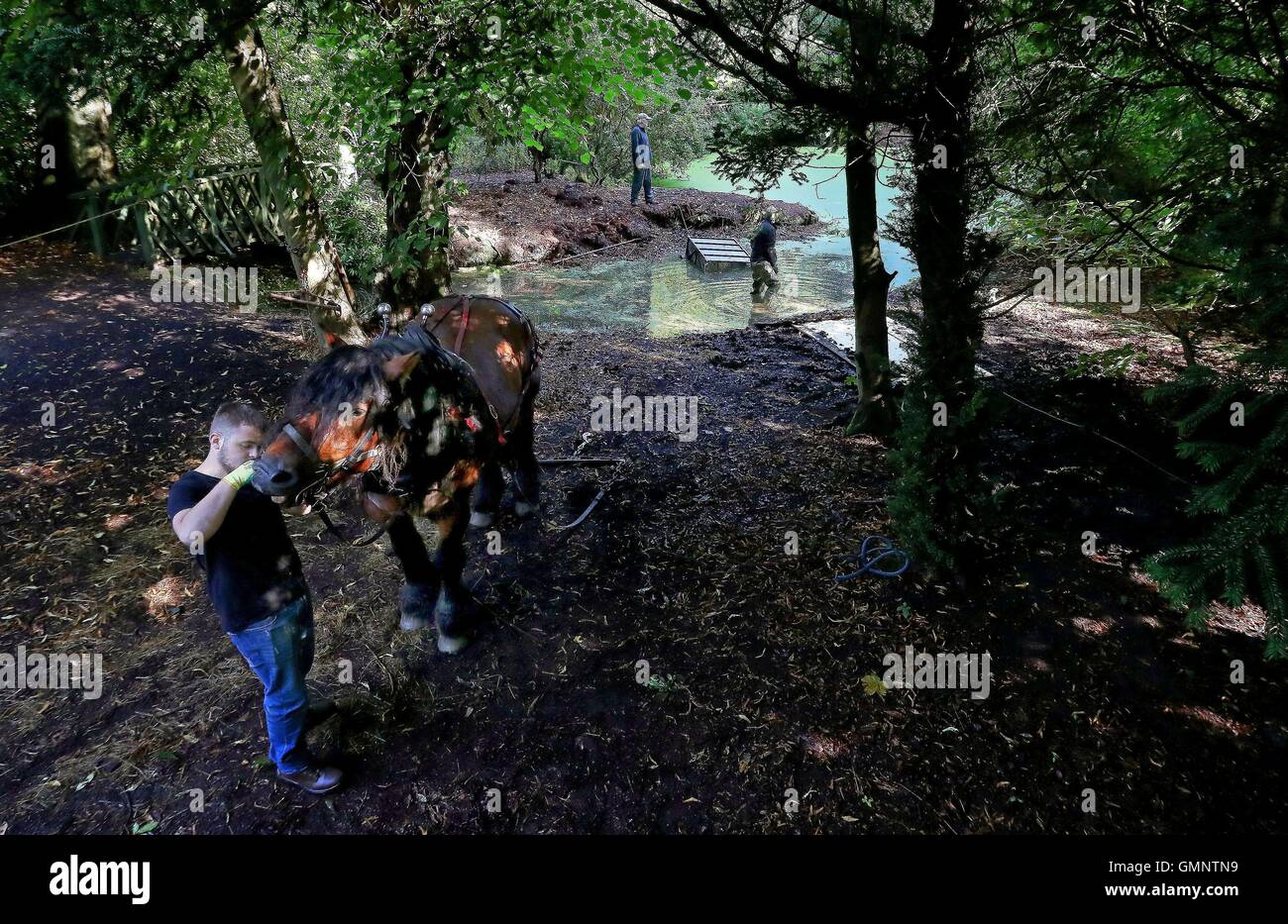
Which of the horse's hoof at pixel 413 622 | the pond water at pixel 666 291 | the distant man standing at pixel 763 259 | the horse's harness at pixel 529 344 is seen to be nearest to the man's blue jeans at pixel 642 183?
the pond water at pixel 666 291

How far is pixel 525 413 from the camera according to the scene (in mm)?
4957

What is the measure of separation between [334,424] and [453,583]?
56.6 inches

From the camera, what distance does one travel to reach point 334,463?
2.64 meters

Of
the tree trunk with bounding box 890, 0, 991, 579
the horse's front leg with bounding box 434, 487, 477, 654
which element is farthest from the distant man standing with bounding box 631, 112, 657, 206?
the horse's front leg with bounding box 434, 487, 477, 654

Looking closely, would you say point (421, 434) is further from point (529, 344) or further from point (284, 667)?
point (529, 344)

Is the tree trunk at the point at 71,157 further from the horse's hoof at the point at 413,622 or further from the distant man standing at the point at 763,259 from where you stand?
the distant man standing at the point at 763,259

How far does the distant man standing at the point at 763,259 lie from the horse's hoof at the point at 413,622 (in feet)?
31.8

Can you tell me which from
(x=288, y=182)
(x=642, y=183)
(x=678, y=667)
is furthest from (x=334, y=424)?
(x=642, y=183)

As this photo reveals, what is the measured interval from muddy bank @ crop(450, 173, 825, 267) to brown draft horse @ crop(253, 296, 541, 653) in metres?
9.57

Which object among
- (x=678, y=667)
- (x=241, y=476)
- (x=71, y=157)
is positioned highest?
(x=71, y=157)

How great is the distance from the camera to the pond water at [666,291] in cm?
1069

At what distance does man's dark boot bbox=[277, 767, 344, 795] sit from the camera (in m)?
2.90
